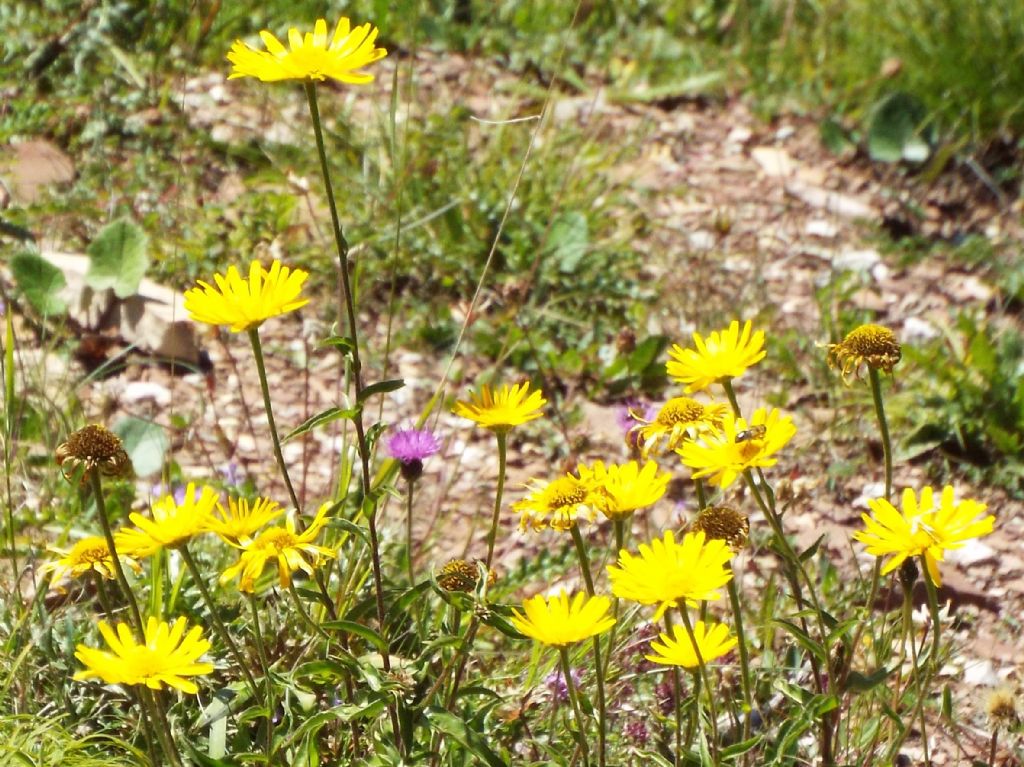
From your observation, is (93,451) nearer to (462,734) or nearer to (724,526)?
(462,734)

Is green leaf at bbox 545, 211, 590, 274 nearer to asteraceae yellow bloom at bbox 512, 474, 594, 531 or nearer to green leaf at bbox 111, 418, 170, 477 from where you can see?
green leaf at bbox 111, 418, 170, 477

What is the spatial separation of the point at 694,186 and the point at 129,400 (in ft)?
5.91

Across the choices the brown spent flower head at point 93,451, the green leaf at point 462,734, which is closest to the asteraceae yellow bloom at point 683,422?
A: the green leaf at point 462,734

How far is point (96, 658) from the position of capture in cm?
130

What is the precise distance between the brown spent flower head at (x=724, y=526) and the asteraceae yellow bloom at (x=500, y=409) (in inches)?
8.8

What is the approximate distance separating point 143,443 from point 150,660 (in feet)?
4.38

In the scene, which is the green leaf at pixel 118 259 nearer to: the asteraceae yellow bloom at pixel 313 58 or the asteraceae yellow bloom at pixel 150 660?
the asteraceae yellow bloom at pixel 313 58

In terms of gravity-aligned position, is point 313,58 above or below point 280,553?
above

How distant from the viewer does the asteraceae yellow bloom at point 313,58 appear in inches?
54.7

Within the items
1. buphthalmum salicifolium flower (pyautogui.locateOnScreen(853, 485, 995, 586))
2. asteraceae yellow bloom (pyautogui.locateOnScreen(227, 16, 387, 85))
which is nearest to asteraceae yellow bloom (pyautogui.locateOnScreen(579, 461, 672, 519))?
buphthalmum salicifolium flower (pyautogui.locateOnScreen(853, 485, 995, 586))

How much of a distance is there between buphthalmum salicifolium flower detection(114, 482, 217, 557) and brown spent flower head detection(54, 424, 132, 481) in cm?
6

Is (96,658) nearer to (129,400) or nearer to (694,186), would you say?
(129,400)

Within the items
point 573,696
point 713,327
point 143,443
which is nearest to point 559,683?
point 573,696

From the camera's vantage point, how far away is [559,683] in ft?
5.92
